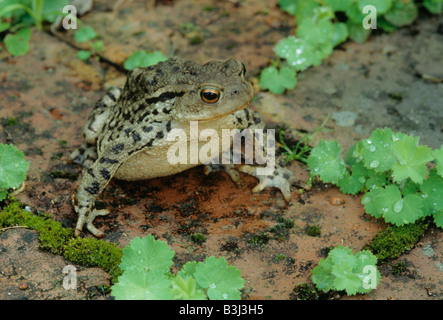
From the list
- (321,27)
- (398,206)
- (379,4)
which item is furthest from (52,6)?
(398,206)

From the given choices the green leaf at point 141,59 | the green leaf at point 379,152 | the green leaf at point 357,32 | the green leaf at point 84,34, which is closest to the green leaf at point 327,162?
the green leaf at point 379,152

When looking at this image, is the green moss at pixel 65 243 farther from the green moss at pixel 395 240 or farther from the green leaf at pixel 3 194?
the green moss at pixel 395 240

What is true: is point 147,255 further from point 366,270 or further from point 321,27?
point 321,27

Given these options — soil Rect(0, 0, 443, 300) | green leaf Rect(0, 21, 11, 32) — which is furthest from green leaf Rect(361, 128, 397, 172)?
green leaf Rect(0, 21, 11, 32)

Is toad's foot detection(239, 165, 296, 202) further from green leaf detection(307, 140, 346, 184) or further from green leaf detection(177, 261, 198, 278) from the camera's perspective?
green leaf detection(177, 261, 198, 278)
